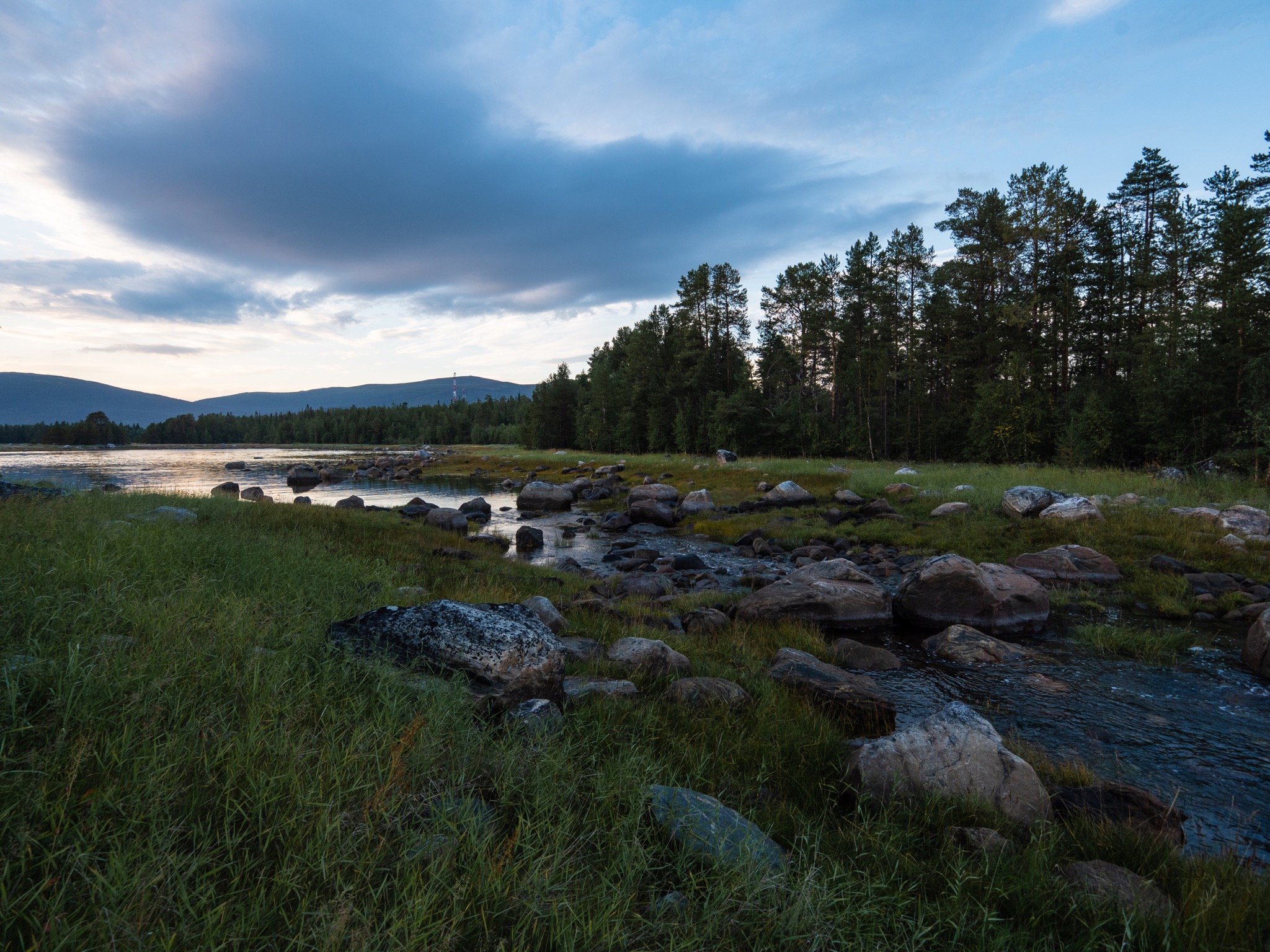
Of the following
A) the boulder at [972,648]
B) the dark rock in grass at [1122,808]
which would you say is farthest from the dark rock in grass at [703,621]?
the dark rock in grass at [1122,808]

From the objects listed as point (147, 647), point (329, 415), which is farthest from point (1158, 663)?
point (329, 415)

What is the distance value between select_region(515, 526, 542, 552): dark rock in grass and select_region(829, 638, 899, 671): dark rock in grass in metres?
11.5

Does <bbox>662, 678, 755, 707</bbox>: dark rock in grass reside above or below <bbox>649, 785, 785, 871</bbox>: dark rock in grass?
below

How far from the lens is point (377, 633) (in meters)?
4.77

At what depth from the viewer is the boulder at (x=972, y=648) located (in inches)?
334

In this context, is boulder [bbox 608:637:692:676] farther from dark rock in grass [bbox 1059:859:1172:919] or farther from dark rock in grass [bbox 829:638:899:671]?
dark rock in grass [bbox 1059:859:1172:919]

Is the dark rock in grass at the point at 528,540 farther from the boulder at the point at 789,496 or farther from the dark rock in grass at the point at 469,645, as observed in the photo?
the dark rock in grass at the point at 469,645

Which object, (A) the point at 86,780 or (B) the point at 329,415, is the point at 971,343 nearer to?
(A) the point at 86,780

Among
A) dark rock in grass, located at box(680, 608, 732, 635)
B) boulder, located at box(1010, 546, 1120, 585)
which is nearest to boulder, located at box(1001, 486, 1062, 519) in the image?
boulder, located at box(1010, 546, 1120, 585)

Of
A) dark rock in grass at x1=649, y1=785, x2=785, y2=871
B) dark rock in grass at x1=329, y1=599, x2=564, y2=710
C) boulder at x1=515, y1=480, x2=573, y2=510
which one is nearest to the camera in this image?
dark rock in grass at x1=649, y1=785, x2=785, y2=871

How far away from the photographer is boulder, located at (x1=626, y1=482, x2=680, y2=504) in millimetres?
26750

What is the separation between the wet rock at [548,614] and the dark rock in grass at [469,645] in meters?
2.21

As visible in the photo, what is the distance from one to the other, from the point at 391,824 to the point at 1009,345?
4312 centimetres

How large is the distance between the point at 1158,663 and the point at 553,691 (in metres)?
9.13
